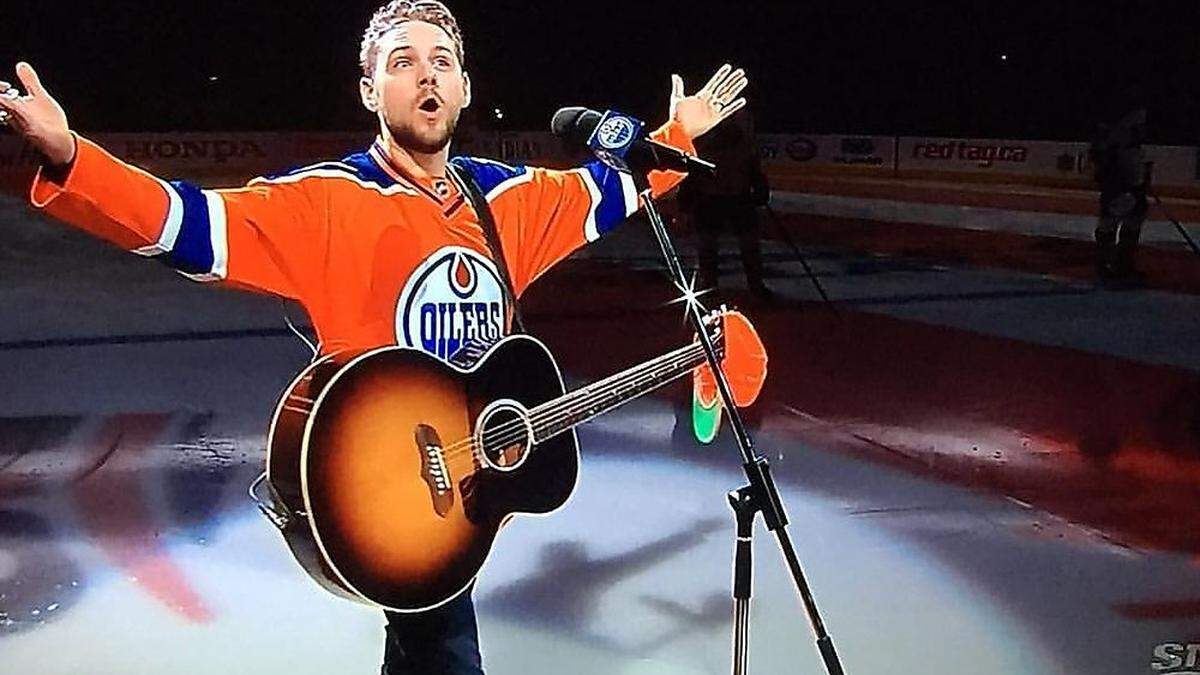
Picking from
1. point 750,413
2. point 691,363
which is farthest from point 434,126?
point 750,413

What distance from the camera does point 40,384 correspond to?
3512mm

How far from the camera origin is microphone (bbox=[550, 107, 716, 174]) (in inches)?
70.4

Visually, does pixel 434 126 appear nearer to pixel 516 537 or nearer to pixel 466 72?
pixel 466 72

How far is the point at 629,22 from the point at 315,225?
51.8 inches

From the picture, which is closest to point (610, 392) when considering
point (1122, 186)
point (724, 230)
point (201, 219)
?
point (201, 219)

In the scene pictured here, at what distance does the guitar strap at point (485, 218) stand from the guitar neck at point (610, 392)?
0.14 meters

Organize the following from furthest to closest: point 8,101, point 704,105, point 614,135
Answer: point 704,105, point 614,135, point 8,101

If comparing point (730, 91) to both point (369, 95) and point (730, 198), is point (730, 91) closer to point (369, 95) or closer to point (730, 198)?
point (369, 95)

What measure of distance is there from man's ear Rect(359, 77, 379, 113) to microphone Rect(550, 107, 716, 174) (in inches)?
10.1

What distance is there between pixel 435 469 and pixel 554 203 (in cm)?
44

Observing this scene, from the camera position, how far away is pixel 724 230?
2.87 metres

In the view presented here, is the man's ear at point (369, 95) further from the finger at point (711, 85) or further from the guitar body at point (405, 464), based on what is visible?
the finger at point (711, 85)

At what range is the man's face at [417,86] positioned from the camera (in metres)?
1.87

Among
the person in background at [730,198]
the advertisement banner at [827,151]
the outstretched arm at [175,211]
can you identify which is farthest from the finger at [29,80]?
the advertisement banner at [827,151]
